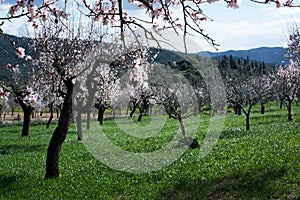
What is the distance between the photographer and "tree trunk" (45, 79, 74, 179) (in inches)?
536

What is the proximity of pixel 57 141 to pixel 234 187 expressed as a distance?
273 inches

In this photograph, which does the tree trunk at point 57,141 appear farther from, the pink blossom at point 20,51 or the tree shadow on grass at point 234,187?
the pink blossom at point 20,51

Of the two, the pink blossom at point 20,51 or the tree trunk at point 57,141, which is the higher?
the pink blossom at point 20,51

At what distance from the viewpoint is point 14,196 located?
11.3m

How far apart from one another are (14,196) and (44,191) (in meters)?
0.83

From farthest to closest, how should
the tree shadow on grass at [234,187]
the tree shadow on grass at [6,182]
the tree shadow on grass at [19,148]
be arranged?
the tree shadow on grass at [19,148] < the tree shadow on grass at [6,182] < the tree shadow on grass at [234,187]

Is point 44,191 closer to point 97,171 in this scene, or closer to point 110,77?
point 97,171

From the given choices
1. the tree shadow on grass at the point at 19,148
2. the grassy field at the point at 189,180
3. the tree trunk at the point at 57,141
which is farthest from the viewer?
the tree shadow on grass at the point at 19,148

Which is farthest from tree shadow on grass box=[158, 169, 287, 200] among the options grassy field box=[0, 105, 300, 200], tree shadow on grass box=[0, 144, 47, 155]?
tree shadow on grass box=[0, 144, 47, 155]

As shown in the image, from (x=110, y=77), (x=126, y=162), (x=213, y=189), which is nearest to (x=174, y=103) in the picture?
(x=126, y=162)

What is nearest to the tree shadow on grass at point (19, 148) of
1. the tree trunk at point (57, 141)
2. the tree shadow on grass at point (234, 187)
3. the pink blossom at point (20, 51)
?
the tree trunk at point (57, 141)

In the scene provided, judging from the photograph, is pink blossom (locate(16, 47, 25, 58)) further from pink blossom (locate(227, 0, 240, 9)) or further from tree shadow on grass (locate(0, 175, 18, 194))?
tree shadow on grass (locate(0, 175, 18, 194))

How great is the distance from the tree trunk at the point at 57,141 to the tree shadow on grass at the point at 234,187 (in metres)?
5.01

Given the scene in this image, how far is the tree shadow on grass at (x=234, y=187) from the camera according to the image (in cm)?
855
